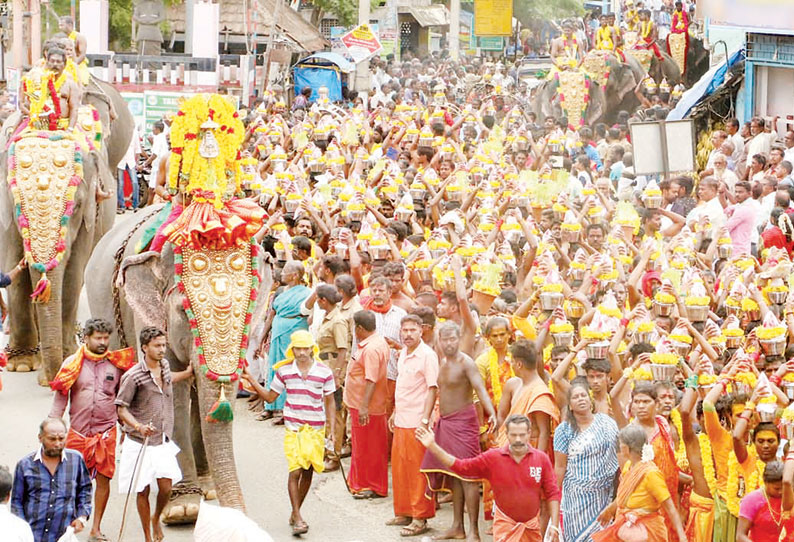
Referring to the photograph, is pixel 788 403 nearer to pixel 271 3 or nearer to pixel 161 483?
pixel 161 483

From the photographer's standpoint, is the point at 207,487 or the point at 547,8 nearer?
the point at 207,487

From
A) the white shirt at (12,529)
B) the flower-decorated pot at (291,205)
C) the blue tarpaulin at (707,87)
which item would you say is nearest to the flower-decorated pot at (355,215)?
the flower-decorated pot at (291,205)

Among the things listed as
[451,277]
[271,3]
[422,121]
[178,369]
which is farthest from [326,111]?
[271,3]

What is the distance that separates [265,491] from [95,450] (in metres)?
1.72

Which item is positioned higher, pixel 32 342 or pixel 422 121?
pixel 422 121

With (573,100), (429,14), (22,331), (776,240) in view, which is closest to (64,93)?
(22,331)

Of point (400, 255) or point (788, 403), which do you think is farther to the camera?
point (400, 255)

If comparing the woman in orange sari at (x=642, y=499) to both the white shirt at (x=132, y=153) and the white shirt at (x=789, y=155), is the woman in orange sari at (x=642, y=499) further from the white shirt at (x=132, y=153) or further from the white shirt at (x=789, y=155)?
the white shirt at (x=132, y=153)

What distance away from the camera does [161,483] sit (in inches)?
374

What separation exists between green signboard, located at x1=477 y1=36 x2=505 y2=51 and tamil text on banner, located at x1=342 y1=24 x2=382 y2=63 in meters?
24.4

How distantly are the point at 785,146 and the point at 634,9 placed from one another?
14.0 m

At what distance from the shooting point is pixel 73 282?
1326cm

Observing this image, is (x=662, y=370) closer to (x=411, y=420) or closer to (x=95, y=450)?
(x=411, y=420)

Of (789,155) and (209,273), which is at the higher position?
(789,155)
